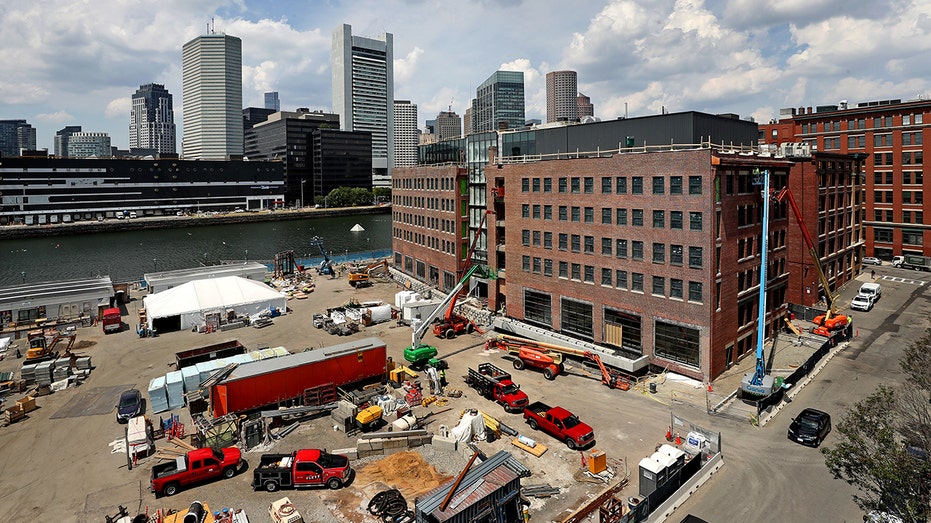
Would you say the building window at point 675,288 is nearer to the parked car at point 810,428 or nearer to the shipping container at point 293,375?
the parked car at point 810,428

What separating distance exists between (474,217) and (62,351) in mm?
46839

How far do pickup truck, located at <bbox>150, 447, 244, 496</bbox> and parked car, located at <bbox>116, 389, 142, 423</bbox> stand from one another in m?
11.0

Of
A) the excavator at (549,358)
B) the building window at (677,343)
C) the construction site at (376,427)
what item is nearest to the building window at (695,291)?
the building window at (677,343)

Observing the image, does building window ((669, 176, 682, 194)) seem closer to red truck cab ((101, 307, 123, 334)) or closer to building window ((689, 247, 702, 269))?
building window ((689, 247, 702, 269))

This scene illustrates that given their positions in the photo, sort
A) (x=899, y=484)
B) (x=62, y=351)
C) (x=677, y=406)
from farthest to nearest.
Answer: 1. (x=62, y=351)
2. (x=677, y=406)
3. (x=899, y=484)

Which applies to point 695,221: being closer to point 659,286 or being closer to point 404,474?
point 659,286

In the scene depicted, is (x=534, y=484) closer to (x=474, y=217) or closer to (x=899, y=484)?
(x=899, y=484)

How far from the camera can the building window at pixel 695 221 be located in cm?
3916

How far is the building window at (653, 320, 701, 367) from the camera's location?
40.4 m

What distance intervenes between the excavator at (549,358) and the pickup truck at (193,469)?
2379cm

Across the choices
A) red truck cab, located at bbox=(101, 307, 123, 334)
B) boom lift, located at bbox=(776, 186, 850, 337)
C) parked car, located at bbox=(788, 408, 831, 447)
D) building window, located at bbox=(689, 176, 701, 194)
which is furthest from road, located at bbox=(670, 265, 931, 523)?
red truck cab, located at bbox=(101, 307, 123, 334)

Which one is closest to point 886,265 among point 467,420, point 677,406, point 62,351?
point 677,406

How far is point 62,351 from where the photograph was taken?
52.0 meters

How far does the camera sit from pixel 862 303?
5947 centimetres
